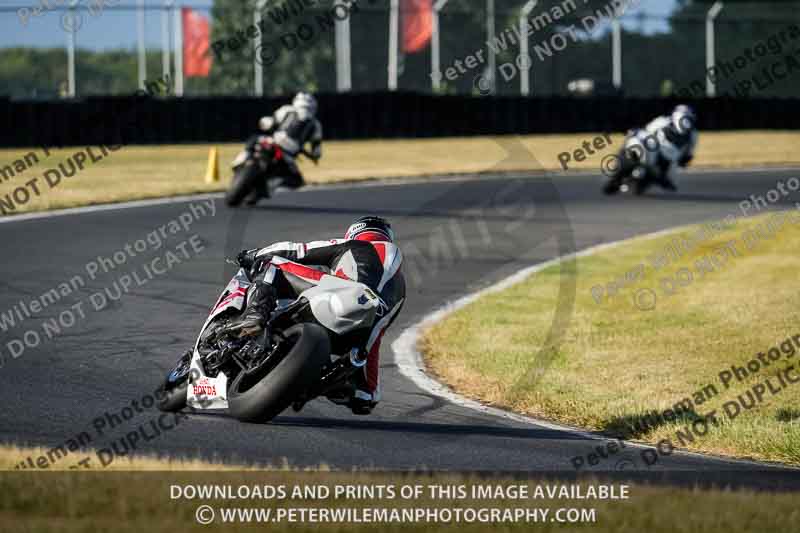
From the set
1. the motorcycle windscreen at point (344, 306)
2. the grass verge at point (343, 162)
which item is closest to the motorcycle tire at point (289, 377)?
the motorcycle windscreen at point (344, 306)

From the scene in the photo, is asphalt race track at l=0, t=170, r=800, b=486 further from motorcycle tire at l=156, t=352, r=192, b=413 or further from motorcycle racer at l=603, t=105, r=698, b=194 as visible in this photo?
motorcycle racer at l=603, t=105, r=698, b=194

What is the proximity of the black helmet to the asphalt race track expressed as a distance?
1150 mm

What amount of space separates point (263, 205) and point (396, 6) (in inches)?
775

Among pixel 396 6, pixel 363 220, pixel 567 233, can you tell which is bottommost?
pixel 567 233

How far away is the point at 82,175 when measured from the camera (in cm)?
2303

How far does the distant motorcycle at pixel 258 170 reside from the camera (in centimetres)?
1761

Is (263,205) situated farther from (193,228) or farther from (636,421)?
(636,421)

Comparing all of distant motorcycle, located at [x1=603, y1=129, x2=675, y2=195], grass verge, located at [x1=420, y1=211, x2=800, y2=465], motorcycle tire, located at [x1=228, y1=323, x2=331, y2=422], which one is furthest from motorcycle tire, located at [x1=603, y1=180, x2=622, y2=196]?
motorcycle tire, located at [x1=228, y1=323, x2=331, y2=422]

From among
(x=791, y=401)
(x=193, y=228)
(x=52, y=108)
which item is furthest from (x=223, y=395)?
(x=52, y=108)

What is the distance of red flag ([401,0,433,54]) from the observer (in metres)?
37.0

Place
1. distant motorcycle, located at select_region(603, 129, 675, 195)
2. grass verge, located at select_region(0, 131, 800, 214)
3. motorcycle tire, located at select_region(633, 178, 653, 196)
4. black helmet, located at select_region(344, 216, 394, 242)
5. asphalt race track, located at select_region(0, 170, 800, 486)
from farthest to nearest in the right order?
motorcycle tire, located at select_region(633, 178, 653, 196) → distant motorcycle, located at select_region(603, 129, 675, 195) → grass verge, located at select_region(0, 131, 800, 214) → black helmet, located at select_region(344, 216, 394, 242) → asphalt race track, located at select_region(0, 170, 800, 486)

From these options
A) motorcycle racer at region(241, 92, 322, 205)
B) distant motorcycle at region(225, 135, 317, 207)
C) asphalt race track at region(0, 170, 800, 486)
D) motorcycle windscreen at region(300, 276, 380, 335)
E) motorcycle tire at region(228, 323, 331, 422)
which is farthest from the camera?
motorcycle racer at region(241, 92, 322, 205)

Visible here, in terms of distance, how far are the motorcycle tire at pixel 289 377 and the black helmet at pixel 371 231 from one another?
0.80m

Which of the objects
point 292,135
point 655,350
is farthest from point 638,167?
point 655,350
